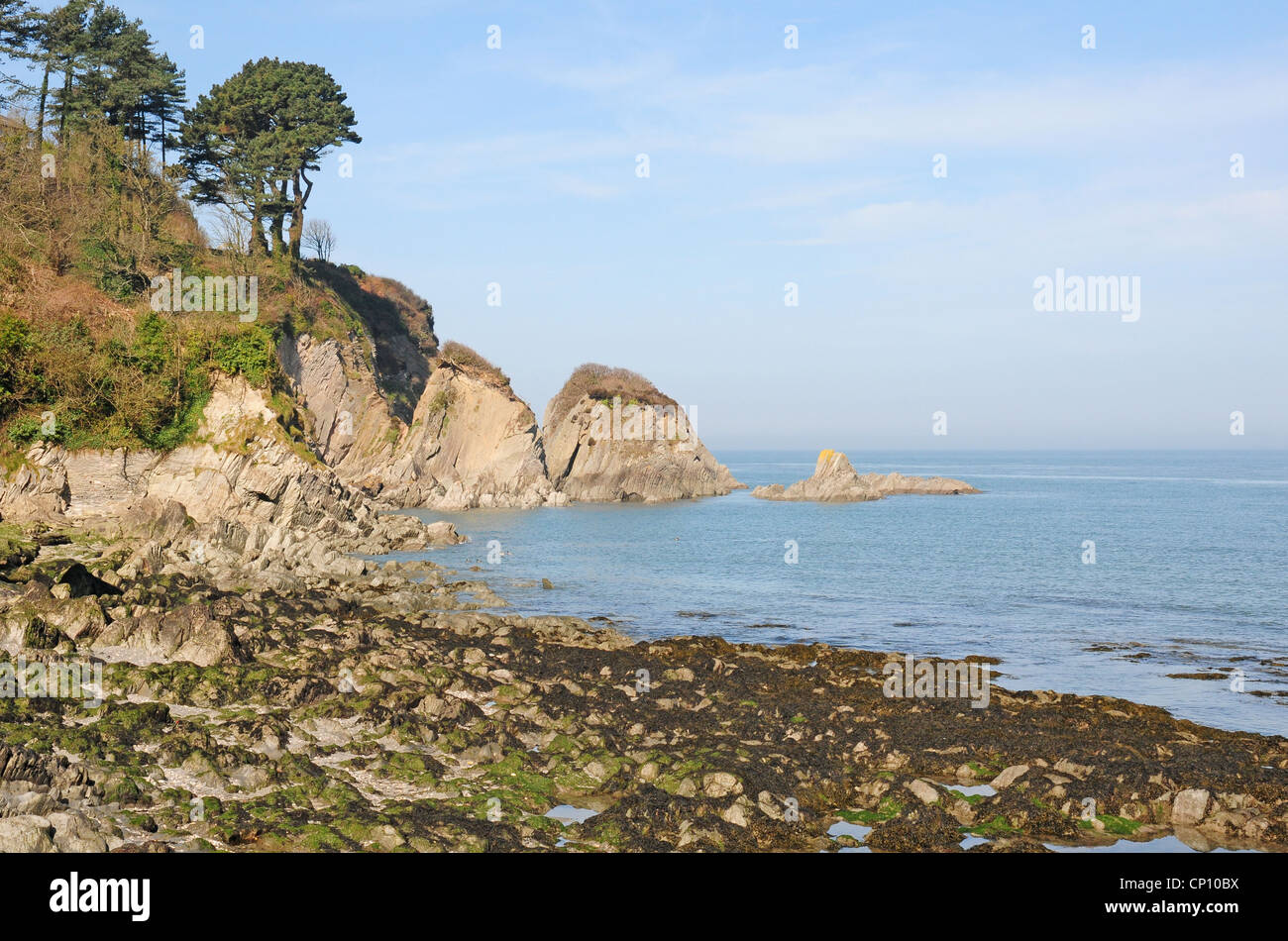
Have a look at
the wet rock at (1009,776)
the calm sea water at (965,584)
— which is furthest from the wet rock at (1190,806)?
the calm sea water at (965,584)

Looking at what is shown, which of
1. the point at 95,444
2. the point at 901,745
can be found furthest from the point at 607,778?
the point at 95,444

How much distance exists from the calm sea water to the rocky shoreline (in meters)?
5.32

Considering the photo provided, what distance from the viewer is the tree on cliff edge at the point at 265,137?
217 feet

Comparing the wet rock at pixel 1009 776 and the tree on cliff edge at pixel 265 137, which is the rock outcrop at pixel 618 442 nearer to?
the tree on cliff edge at pixel 265 137

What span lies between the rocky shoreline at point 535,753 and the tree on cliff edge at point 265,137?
167 feet

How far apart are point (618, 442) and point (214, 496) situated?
56.7 m

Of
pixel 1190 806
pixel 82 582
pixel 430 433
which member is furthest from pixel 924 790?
pixel 430 433

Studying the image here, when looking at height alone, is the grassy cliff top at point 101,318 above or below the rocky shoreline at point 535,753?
above

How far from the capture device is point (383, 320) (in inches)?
3494

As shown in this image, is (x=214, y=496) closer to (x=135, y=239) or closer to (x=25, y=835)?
(x=135, y=239)

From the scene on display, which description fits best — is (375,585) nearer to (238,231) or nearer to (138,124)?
Result: (238,231)

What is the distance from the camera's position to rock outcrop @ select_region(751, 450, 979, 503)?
96.6 meters

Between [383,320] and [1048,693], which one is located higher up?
[383,320]

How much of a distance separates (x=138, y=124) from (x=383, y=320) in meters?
27.7
